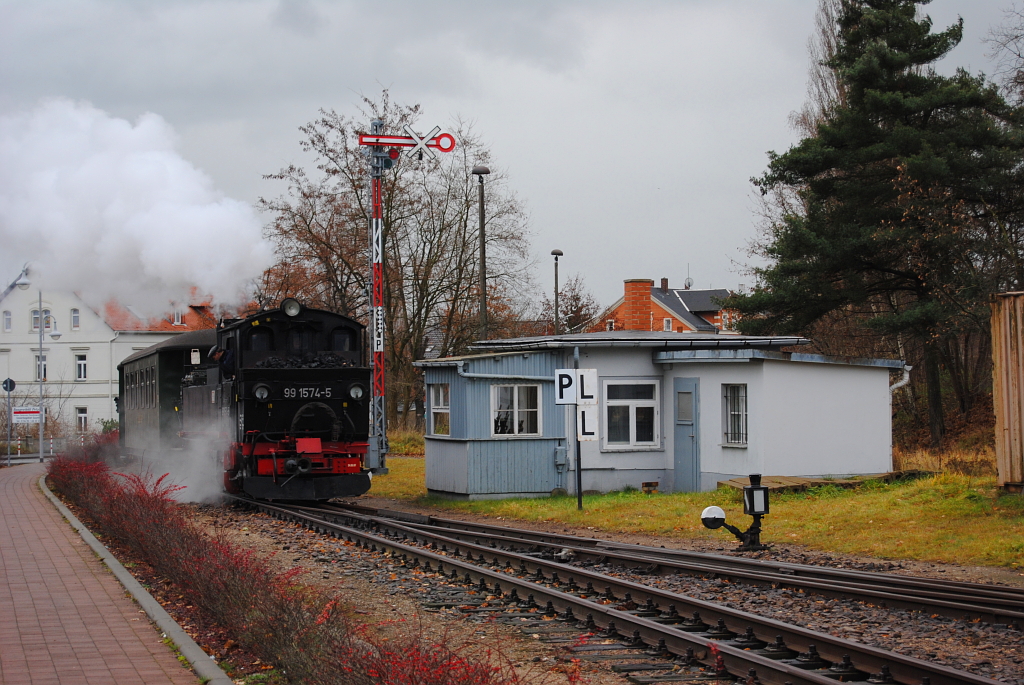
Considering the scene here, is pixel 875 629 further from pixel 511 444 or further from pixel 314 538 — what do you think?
pixel 511 444

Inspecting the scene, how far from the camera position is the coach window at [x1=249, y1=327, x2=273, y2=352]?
17.9 metres

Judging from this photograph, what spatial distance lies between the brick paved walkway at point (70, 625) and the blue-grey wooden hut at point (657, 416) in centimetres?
793

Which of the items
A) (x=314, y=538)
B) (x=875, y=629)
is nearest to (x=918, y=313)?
(x=314, y=538)

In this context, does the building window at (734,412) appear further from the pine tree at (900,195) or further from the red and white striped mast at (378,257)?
the pine tree at (900,195)

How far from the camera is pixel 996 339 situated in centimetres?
1412

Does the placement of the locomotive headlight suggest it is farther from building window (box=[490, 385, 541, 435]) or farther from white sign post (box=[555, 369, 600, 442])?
white sign post (box=[555, 369, 600, 442])

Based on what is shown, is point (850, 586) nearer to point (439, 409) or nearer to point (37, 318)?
point (439, 409)

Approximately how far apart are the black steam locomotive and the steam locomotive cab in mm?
17

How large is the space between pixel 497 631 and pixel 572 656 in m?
1.00

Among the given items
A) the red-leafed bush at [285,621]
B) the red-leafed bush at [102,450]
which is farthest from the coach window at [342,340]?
the red-leafed bush at [102,450]

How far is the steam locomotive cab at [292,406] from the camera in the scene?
17422 millimetres

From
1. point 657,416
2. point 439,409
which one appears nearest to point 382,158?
point 439,409

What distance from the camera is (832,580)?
967 cm

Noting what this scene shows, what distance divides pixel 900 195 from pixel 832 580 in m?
17.8
